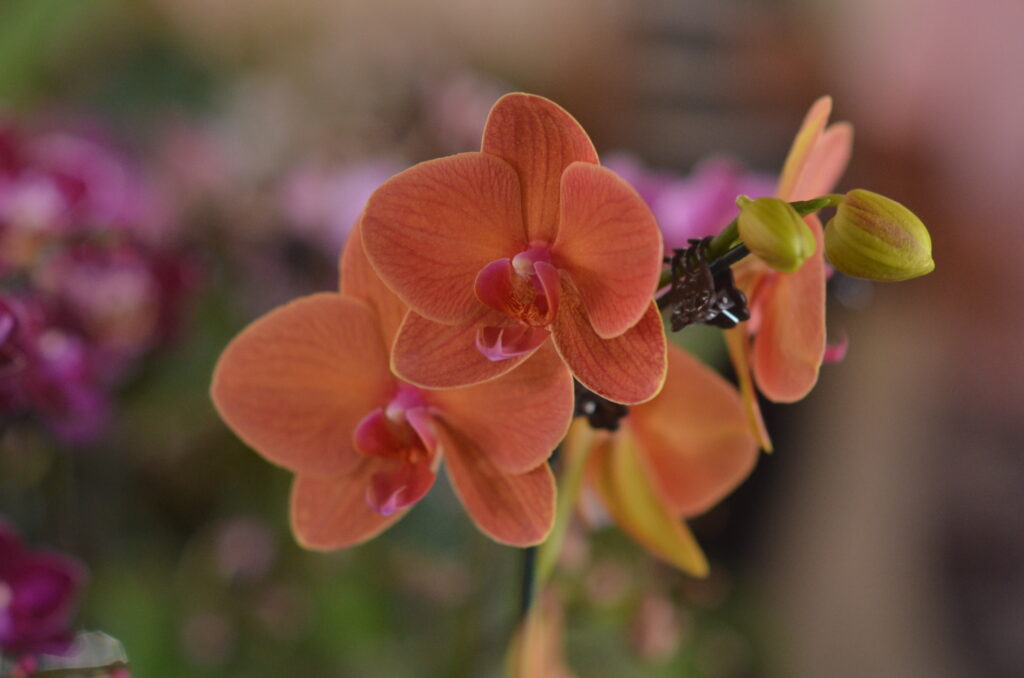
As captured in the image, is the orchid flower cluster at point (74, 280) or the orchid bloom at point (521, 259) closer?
the orchid bloom at point (521, 259)

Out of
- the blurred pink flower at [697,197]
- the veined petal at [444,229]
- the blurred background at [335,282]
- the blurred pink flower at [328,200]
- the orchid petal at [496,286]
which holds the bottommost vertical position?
the blurred background at [335,282]

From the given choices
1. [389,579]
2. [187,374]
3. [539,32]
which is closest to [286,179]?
[187,374]

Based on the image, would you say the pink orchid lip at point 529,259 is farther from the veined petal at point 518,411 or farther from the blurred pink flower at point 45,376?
the blurred pink flower at point 45,376

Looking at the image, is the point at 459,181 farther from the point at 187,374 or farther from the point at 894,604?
the point at 894,604

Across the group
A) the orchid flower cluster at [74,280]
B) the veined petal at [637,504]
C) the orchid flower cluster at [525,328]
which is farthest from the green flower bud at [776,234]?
the orchid flower cluster at [74,280]

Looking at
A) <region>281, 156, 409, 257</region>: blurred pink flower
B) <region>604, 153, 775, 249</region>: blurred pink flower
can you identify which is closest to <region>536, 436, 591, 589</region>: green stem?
<region>604, 153, 775, 249</region>: blurred pink flower
